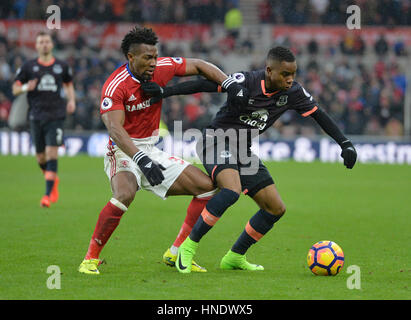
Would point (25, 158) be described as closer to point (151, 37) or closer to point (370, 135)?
point (370, 135)

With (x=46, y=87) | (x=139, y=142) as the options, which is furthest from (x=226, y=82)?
(x=46, y=87)

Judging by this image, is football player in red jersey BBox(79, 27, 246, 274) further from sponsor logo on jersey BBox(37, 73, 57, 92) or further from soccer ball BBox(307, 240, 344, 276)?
sponsor logo on jersey BBox(37, 73, 57, 92)

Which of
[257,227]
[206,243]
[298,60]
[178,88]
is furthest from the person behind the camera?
[298,60]

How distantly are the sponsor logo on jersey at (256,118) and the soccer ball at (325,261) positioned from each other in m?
1.32

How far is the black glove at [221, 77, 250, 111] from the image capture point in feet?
20.5

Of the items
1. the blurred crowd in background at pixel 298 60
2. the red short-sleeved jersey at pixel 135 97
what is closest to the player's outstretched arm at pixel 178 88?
the red short-sleeved jersey at pixel 135 97

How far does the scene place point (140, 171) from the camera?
6.31m

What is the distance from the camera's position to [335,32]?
24750 mm

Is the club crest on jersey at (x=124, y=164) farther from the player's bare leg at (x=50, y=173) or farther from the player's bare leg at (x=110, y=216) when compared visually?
the player's bare leg at (x=50, y=173)

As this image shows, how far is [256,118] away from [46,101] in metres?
5.44

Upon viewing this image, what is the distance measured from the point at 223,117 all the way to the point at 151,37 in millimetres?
1050

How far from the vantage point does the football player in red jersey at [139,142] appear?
19.9 ft

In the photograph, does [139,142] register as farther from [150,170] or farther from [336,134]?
[336,134]
